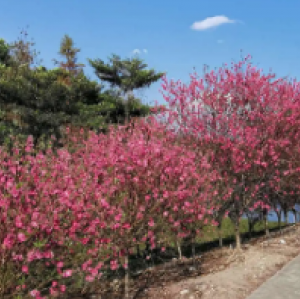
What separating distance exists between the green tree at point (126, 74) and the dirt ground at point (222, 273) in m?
19.1

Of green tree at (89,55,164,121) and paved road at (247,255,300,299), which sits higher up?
green tree at (89,55,164,121)

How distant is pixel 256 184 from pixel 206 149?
5.26ft

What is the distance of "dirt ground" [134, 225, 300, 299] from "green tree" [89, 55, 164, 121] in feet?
62.7

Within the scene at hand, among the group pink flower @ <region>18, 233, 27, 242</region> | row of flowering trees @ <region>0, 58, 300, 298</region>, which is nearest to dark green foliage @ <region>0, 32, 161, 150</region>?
row of flowering trees @ <region>0, 58, 300, 298</region>

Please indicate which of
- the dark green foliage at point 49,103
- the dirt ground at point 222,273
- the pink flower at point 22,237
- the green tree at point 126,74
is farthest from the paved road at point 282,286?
the green tree at point 126,74

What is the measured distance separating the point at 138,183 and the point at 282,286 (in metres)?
2.89

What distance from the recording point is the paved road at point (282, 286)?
5742 mm

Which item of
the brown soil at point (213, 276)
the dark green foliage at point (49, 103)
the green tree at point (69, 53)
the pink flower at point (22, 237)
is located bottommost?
the brown soil at point (213, 276)

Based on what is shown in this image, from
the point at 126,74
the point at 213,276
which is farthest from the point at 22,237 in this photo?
the point at 126,74

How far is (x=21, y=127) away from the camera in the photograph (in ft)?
67.2

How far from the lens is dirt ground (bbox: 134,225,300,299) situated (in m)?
6.18

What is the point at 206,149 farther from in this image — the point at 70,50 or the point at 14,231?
the point at 70,50

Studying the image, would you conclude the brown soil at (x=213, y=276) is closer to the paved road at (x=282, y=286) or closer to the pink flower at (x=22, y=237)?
the paved road at (x=282, y=286)

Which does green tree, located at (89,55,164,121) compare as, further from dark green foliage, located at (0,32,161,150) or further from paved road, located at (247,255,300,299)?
paved road, located at (247,255,300,299)
